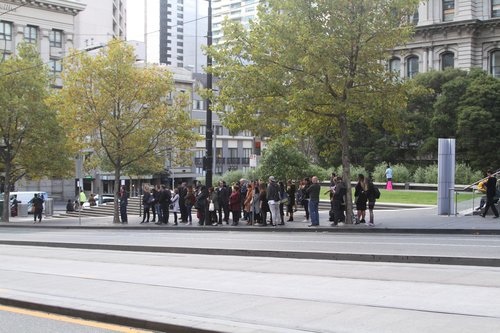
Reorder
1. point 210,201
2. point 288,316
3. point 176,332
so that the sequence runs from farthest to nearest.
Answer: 1. point 210,201
2. point 288,316
3. point 176,332

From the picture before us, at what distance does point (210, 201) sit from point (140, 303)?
1751 centimetres

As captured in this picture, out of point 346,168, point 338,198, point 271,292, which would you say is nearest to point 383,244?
point 338,198

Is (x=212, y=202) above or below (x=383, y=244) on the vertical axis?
above

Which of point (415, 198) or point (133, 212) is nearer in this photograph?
point (415, 198)

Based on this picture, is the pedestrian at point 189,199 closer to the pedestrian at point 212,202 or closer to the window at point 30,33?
the pedestrian at point 212,202

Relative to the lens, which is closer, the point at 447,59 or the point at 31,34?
the point at 447,59

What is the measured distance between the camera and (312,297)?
30.0 feet

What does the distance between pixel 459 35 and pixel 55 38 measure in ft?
152

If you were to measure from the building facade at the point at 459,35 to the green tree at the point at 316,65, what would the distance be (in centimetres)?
4459

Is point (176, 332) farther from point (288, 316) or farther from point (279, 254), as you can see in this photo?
point (279, 254)

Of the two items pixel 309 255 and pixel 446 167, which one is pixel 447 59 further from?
pixel 309 255

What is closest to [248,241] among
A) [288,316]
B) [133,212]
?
[288,316]

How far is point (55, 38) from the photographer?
7262 centimetres

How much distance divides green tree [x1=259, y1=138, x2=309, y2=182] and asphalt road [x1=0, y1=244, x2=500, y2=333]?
2396 cm
